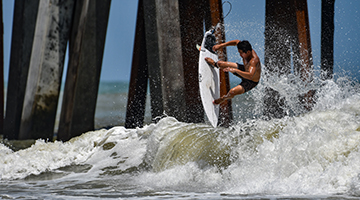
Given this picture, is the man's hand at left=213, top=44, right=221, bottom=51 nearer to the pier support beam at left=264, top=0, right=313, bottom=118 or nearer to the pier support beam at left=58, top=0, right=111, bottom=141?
the pier support beam at left=264, top=0, right=313, bottom=118

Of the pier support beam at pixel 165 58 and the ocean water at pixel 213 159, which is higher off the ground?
the pier support beam at pixel 165 58

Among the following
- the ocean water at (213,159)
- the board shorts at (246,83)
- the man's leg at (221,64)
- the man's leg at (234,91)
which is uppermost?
the man's leg at (221,64)

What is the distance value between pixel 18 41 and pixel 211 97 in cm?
337

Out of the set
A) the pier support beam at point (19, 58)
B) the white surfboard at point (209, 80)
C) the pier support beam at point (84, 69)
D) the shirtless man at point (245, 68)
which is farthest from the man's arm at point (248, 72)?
the pier support beam at point (19, 58)

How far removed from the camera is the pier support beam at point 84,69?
4797 mm

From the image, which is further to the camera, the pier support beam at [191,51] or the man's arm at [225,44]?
the pier support beam at [191,51]

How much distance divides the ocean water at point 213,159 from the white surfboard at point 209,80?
207 mm

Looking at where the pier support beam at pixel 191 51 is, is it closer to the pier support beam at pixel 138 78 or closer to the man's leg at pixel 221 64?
the man's leg at pixel 221 64

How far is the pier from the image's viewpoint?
4254mm

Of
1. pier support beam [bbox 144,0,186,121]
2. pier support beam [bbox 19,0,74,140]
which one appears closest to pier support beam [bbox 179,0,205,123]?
pier support beam [bbox 144,0,186,121]

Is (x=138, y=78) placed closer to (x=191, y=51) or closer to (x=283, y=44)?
(x=191, y=51)

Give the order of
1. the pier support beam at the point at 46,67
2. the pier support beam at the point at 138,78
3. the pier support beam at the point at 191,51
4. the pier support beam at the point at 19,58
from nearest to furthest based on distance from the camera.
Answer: the pier support beam at the point at 191,51 < the pier support beam at the point at 138,78 < the pier support beam at the point at 46,67 < the pier support beam at the point at 19,58

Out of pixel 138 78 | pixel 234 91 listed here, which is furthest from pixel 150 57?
pixel 234 91

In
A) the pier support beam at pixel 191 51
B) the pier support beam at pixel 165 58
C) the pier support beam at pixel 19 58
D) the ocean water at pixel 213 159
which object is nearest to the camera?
the ocean water at pixel 213 159
